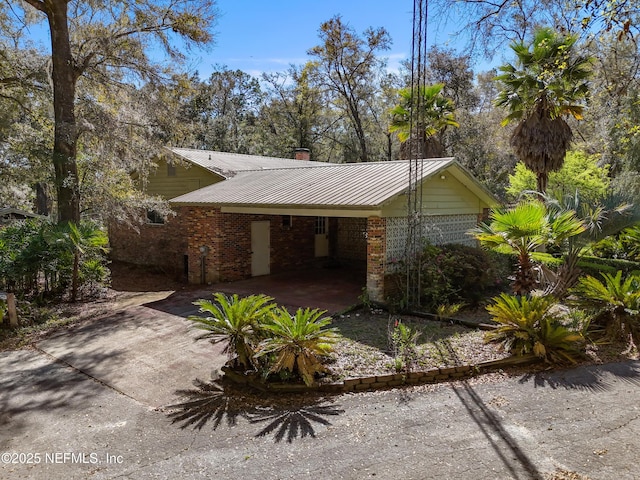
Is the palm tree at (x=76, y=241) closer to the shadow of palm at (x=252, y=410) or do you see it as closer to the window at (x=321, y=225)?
the shadow of palm at (x=252, y=410)

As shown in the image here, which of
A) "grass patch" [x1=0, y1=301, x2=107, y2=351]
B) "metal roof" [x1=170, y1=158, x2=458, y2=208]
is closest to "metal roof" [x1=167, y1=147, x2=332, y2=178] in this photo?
"metal roof" [x1=170, y1=158, x2=458, y2=208]

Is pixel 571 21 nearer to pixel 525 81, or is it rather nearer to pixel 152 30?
pixel 525 81

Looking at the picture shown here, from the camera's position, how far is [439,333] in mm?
7648

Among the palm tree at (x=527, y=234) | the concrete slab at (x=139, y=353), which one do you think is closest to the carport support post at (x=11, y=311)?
the concrete slab at (x=139, y=353)

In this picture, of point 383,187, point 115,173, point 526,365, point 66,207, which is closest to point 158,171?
point 115,173

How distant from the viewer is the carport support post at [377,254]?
9.33 m

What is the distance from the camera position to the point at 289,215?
13.4m

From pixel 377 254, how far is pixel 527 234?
3.10 m

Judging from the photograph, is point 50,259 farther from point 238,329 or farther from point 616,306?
point 616,306

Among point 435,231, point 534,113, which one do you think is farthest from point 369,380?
point 534,113

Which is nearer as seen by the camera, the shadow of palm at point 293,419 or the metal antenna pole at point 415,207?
the shadow of palm at point 293,419

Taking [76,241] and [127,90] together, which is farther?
[127,90]

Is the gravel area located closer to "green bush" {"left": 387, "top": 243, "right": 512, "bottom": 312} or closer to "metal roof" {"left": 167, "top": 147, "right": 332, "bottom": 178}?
"green bush" {"left": 387, "top": 243, "right": 512, "bottom": 312}

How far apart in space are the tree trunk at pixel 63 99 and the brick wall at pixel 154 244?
3.45 m
